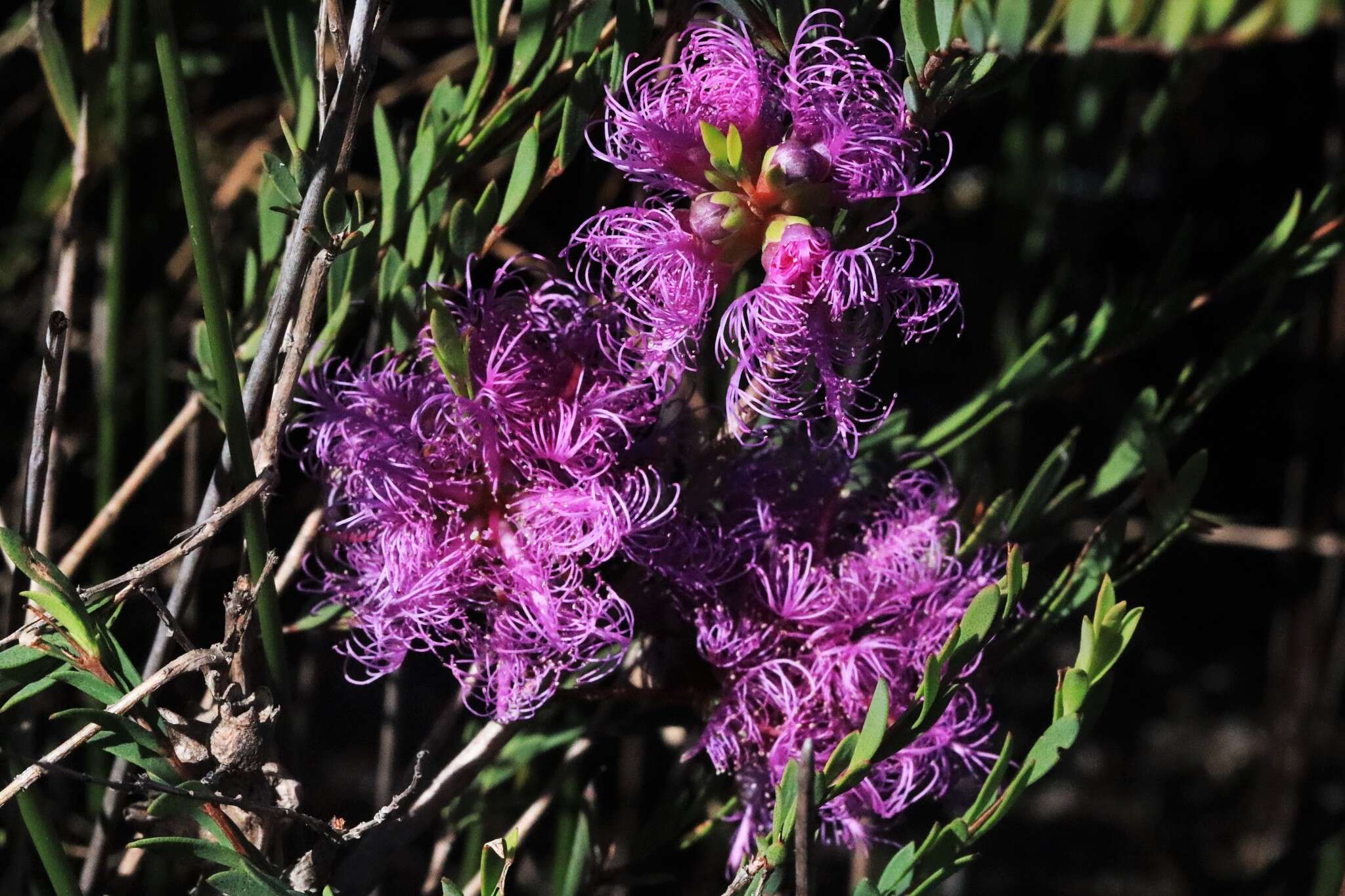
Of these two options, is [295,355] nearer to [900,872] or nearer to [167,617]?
[167,617]

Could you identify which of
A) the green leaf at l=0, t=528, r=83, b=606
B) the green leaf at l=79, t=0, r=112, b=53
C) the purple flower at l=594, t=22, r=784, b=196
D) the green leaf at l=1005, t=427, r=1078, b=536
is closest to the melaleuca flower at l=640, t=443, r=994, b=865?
the green leaf at l=1005, t=427, r=1078, b=536

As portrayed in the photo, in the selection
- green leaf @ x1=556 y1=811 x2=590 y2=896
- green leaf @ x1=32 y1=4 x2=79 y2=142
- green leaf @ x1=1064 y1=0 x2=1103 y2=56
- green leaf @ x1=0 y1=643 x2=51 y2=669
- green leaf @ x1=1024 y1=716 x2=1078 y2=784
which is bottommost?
green leaf @ x1=556 y1=811 x2=590 y2=896

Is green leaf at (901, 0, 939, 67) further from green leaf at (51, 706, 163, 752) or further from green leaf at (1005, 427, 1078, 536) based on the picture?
green leaf at (51, 706, 163, 752)

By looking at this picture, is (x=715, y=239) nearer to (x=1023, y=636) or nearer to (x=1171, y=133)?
(x=1023, y=636)

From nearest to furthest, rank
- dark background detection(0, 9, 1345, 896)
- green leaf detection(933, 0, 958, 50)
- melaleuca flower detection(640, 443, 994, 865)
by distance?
green leaf detection(933, 0, 958, 50)
melaleuca flower detection(640, 443, 994, 865)
dark background detection(0, 9, 1345, 896)

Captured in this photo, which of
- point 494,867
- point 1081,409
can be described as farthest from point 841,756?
point 1081,409

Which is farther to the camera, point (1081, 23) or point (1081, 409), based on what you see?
point (1081, 409)
